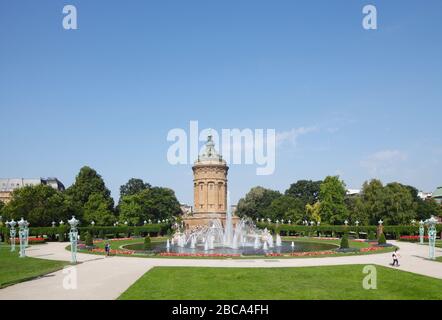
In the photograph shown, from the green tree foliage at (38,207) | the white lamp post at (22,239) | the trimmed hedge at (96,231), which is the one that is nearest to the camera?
the white lamp post at (22,239)

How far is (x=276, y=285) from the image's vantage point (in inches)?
635

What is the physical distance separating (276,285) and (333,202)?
1992 inches

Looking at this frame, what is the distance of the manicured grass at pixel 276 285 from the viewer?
46.4ft

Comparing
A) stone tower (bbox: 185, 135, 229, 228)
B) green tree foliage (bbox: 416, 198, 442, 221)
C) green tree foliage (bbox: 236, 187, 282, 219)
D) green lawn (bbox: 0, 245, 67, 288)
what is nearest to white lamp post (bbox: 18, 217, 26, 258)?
green lawn (bbox: 0, 245, 67, 288)

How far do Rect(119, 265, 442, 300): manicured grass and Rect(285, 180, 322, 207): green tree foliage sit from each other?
7985 centimetres

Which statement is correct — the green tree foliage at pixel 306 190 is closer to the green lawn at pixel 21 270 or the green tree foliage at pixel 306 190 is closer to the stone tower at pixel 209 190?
the stone tower at pixel 209 190

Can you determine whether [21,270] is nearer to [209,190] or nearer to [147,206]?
[209,190]

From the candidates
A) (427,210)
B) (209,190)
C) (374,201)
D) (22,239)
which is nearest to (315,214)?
(374,201)

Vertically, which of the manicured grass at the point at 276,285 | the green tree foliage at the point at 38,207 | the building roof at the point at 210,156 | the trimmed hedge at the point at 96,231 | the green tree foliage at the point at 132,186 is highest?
the building roof at the point at 210,156

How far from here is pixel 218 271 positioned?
65.2 ft

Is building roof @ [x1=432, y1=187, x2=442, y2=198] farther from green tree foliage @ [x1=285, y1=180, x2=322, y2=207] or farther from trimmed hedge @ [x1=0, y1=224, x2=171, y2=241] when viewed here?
trimmed hedge @ [x1=0, y1=224, x2=171, y2=241]

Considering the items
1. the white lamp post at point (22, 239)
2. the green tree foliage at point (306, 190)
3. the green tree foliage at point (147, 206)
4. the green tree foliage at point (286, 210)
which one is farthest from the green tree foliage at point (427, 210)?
the white lamp post at point (22, 239)

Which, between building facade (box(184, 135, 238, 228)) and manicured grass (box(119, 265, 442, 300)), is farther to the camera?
building facade (box(184, 135, 238, 228))

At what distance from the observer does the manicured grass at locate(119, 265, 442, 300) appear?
46.4 feet
